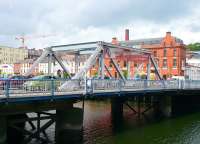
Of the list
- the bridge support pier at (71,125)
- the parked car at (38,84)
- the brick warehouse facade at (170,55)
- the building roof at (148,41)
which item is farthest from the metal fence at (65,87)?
the building roof at (148,41)

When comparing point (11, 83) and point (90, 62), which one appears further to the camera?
point (90, 62)

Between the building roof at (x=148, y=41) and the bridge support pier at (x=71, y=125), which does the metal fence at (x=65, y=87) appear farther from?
the building roof at (x=148, y=41)

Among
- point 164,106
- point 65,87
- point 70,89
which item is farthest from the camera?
point 164,106

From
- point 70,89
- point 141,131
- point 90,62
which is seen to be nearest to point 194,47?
point 141,131

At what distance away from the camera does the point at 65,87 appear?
27734 millimetres

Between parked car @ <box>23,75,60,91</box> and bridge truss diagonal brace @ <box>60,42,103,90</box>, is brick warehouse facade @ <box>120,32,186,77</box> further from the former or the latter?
A: parked car @ <box>23,75,60,91</box>

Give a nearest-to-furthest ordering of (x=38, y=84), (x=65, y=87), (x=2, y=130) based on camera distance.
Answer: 1. (x=2, y=130)
2. (x=38, y=84)
3. (x=65, y=87)

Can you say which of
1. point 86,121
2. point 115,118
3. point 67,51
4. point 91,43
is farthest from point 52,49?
point 115,118

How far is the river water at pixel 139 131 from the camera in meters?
31.7

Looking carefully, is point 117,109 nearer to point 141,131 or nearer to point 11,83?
point 141,131

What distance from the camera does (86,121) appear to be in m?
41.5

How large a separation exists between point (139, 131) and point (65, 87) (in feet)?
38.7

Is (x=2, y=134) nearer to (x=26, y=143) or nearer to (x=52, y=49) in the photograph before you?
(x=26, y=143)

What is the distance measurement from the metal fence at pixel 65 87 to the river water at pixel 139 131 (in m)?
4.30
